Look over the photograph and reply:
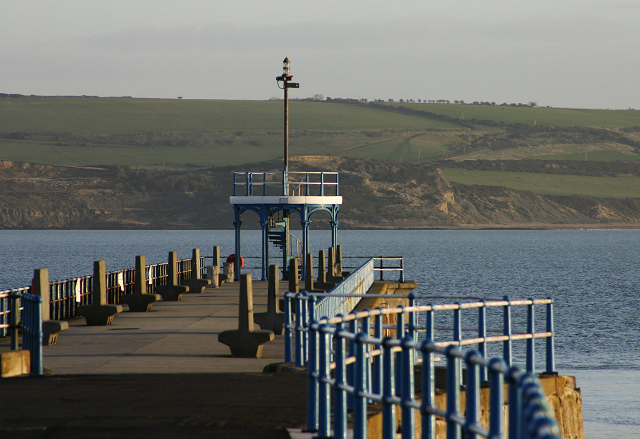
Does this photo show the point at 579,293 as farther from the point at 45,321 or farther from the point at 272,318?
the point at 45,321

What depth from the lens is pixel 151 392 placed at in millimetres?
10750

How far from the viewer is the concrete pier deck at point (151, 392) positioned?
8.66 meters

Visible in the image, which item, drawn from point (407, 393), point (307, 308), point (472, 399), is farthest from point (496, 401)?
point (307, 308)

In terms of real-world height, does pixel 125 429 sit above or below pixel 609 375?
above

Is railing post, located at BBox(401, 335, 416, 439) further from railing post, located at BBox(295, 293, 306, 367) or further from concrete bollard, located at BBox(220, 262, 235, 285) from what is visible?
concrete bollard, located at BBox(220, 262, 235, 285)

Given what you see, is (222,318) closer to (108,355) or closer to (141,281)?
(141,281)

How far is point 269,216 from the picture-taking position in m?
35.5

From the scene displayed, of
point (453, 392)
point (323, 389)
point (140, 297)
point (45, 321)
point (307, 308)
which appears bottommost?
point (140, 297)

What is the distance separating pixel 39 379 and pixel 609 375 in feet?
85.5

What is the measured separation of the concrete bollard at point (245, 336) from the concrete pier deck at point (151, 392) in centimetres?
27

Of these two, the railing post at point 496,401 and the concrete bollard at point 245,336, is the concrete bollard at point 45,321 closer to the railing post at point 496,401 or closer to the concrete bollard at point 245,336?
the concrete bollard at point 245,336

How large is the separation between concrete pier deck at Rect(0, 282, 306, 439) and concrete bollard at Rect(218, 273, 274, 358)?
270mm

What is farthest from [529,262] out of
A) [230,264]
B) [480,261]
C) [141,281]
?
[141,281]

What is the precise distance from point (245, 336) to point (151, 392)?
455 centimetres
